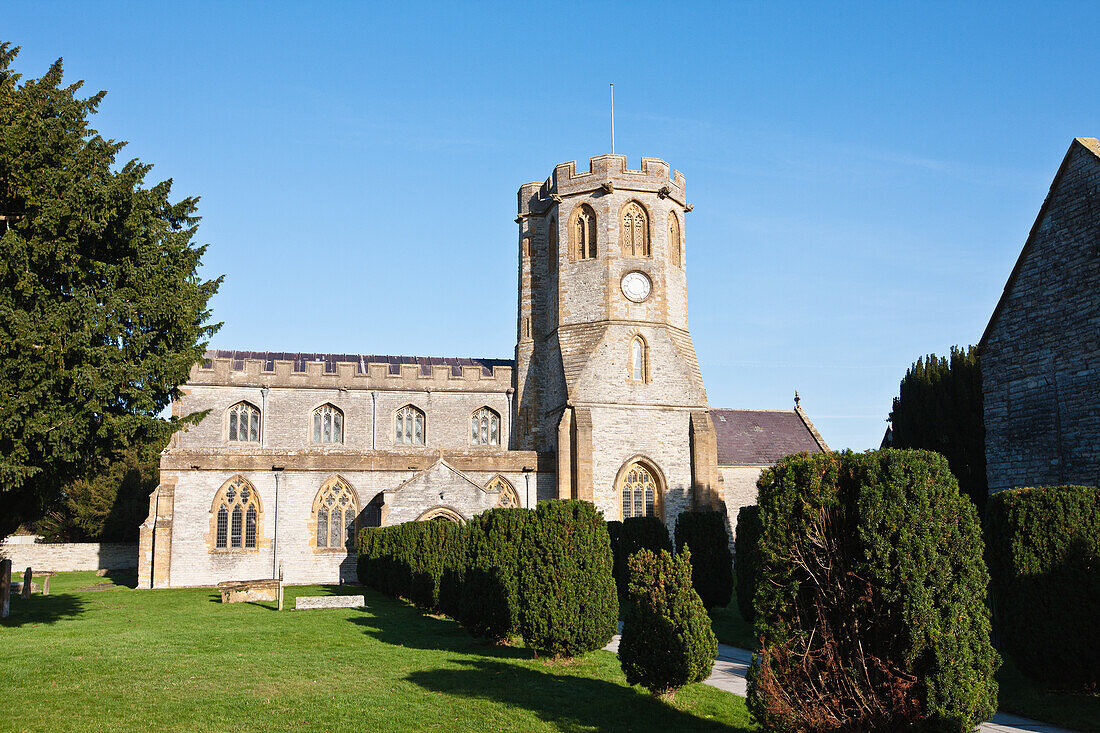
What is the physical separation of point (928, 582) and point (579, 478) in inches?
933

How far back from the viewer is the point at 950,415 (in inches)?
1403

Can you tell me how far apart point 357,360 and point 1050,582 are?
32.4 metres

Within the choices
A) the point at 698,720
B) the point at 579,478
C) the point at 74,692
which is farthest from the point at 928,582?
the point at 579,478

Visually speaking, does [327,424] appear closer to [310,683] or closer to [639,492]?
[639,492]

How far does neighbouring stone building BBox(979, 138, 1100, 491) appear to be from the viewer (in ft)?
56.9

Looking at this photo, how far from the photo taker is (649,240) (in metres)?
34.8

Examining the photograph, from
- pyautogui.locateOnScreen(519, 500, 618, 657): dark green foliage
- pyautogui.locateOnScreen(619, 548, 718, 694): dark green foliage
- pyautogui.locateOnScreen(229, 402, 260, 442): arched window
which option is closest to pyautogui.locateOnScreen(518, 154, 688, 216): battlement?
pyautogui.locateOnScreen(229, 402, 260, 442): arched window

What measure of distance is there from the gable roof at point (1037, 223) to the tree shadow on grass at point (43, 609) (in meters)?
23.2

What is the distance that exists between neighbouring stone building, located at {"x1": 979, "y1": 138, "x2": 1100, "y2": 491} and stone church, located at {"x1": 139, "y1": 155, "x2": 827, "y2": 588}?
45.7ft

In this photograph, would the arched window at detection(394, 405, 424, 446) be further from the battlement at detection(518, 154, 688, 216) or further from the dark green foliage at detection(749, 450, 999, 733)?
the dark green foliage at detection(749, 450, 999, 733)

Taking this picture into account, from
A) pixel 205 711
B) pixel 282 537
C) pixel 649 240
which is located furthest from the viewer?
pixel 649 240

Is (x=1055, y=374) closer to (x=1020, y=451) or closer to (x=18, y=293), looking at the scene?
(x=1020, y=451)

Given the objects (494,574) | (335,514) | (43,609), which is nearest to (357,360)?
(335,514)

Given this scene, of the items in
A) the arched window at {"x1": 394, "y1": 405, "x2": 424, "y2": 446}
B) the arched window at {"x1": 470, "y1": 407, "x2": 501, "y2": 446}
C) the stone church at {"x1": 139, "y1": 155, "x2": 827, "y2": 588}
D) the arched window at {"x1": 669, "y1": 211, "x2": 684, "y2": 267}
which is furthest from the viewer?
the arched window at {"x1": 470, "y1": 407, "x2": 501, "y2": 446}
